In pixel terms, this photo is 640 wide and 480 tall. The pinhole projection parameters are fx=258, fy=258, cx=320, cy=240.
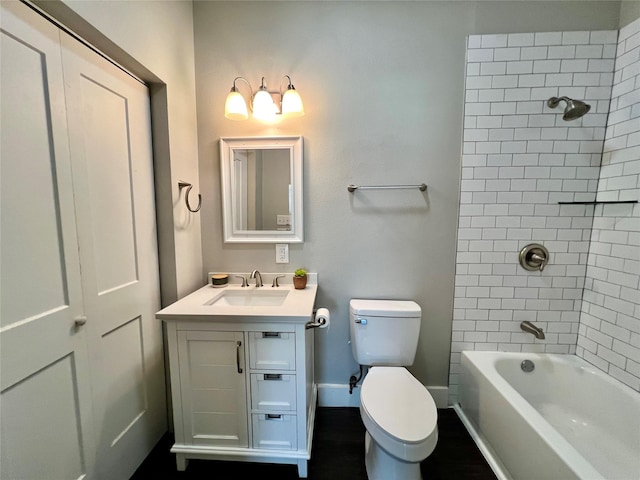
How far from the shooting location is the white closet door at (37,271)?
2.60ft

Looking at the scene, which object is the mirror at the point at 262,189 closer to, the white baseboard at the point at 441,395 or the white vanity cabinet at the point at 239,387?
the white vanity cabinet at the point at 239,387

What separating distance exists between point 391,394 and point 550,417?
1.10m

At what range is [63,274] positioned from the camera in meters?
0.97

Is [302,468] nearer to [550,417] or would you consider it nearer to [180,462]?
[180,462]

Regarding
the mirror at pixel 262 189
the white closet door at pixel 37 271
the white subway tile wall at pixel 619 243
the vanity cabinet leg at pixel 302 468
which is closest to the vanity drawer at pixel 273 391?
the vanity cabinet leg at pixel 302 468

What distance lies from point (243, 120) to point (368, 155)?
0.83 meters

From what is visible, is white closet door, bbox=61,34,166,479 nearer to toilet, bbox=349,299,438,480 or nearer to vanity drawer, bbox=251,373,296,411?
vanity drawer, bbox=251,373,296,411

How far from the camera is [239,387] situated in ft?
4.22

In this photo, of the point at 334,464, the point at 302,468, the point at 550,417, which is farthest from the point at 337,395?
the point at 550,417

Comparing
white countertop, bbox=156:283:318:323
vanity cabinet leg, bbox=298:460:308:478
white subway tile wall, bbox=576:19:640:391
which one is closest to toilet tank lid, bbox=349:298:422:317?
white countertop, bbox=156:283:318:323

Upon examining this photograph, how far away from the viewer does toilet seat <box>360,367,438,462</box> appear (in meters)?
1.05

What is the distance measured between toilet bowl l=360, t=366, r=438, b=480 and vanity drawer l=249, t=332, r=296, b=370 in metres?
0.41

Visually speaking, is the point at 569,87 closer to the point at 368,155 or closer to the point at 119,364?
the point at 368,155

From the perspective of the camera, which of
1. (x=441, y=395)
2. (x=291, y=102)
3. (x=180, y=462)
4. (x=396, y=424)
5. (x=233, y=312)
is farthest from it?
(x=441, y=395)
